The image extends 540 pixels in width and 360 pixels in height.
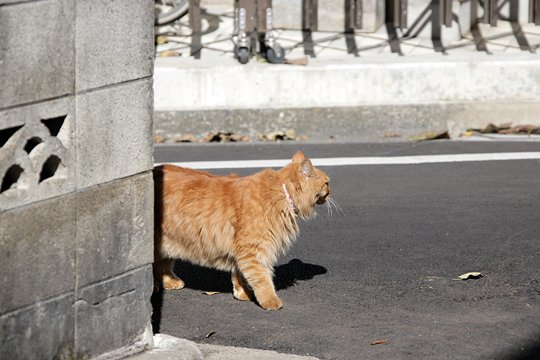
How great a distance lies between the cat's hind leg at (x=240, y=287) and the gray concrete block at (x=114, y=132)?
6.23ft

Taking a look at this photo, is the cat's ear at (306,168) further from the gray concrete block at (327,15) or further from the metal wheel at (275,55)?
the gray concrete block at (327,15)

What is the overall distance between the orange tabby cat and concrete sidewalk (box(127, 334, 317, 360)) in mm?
842

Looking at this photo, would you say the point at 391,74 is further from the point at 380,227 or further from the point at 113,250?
the point at 113,250

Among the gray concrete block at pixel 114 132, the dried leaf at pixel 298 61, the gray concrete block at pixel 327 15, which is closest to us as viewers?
the gray concrete block at pixel 114 132

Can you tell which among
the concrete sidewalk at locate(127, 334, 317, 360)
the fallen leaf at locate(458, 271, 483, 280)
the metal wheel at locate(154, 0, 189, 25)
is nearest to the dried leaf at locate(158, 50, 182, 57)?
the metal wheel at locate(154, 0, 189, 25)

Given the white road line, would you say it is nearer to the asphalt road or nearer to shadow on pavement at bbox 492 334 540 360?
the asphalt road

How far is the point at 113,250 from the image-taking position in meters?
4.92

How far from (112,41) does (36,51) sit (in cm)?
44

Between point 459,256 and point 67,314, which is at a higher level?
point 67,314

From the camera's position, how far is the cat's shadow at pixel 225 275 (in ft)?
23.3

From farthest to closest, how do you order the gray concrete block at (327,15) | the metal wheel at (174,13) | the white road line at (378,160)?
the gray concrete block at (327,15)
the metal wheel at (174,13)
the white road line at (378,160)

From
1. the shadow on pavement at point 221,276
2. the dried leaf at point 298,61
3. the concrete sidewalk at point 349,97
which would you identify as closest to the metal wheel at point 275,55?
the dried leaf at point 298,61

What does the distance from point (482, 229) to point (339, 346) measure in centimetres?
274

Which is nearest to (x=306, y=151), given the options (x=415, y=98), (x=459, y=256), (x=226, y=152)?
(x=226, y=152)
